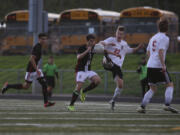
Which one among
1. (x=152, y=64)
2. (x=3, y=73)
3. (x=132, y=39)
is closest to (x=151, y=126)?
(x=152, y=64)

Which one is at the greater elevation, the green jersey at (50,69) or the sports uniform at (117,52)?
the sports uniform at (117,52)

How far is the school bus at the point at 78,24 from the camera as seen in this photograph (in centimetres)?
3525

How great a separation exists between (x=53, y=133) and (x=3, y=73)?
1815 cm

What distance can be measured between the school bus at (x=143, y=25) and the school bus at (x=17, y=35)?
508cm

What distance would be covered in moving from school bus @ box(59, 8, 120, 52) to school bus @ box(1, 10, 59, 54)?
5.30ft

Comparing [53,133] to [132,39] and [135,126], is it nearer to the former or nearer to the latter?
[135,126]

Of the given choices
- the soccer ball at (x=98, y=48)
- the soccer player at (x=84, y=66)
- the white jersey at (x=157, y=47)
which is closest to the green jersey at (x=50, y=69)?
the soccer ball at (x=98, y=48)

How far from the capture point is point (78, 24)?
35688 mm

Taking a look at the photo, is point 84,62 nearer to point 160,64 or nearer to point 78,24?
point 160,64

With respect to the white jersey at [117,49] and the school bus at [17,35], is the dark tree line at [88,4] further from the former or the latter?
the white jersey at [117,49]

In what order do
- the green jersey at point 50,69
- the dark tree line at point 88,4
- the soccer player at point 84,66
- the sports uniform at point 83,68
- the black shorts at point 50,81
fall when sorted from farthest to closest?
the dark tree line at point 88,4
the green jersey at point 50,69
the black shorts at point 50,81
the sports uniform at point 83,68
the soccer player at point 84,66

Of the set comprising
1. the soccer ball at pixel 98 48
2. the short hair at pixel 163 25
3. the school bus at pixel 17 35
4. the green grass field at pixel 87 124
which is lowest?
the school bus at pixel 17 35

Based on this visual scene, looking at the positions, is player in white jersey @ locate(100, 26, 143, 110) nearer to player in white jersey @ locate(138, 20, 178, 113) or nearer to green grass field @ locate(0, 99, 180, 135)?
player in white jersey @ locate(138, 20, 178, 113)

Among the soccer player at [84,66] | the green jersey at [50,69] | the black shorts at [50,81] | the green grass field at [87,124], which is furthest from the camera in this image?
the green jersey at [50,69]
